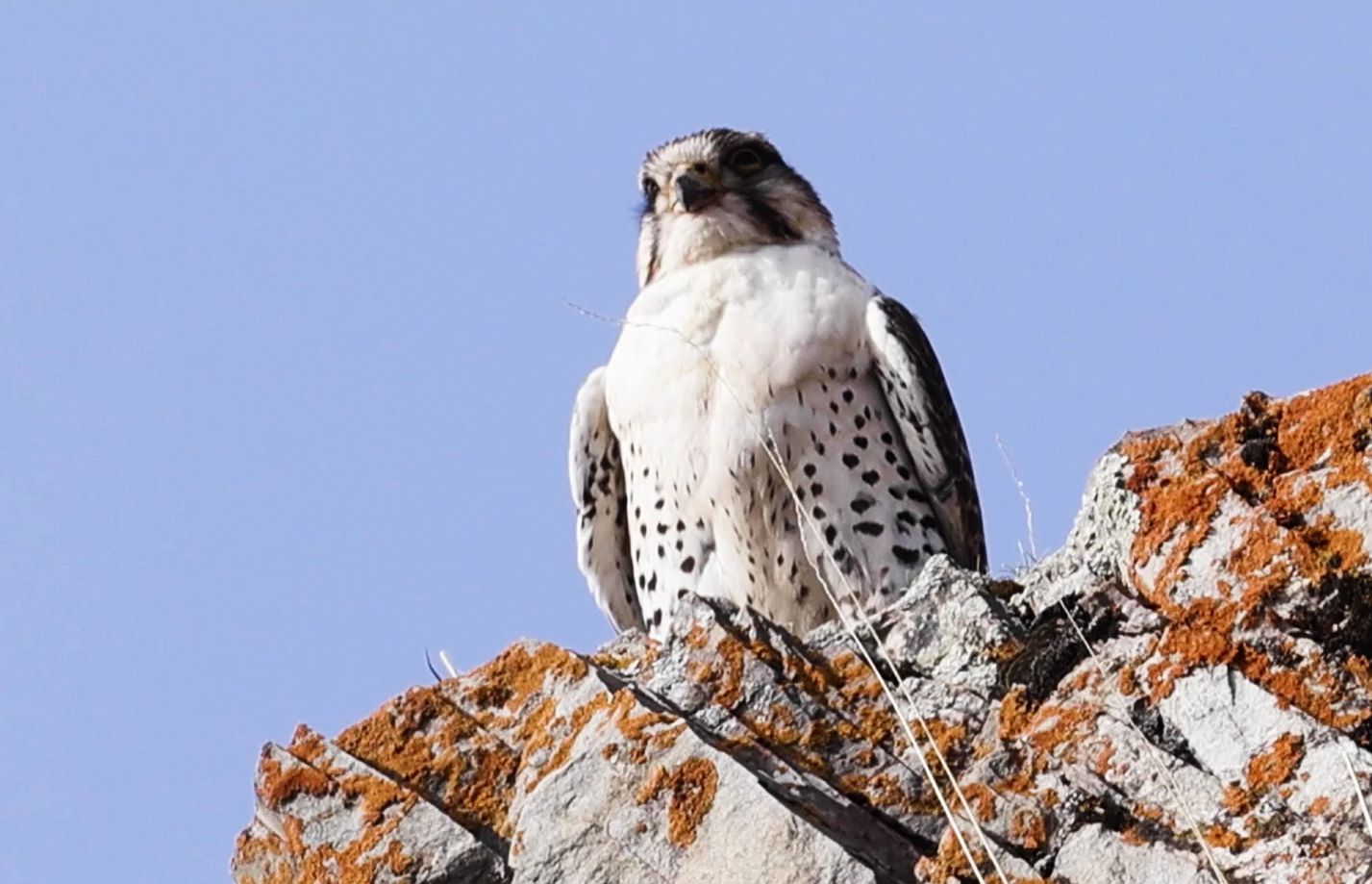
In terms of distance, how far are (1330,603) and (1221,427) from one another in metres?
0.54

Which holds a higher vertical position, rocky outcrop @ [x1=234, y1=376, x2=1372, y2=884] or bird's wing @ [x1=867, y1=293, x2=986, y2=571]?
bird's wing @ [x1=867, y1=293, x2=986, y2=571]

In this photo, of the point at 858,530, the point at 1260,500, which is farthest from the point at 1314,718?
the point at 858,530

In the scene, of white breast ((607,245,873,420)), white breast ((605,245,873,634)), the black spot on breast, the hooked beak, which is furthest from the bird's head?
the black spot on breast

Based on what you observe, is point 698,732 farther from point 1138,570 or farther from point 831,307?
point 831,307

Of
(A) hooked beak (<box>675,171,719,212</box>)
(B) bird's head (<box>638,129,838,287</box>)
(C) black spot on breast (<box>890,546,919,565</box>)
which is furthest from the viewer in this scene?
(A) hooked beak (<box>675,171,719,212</box>)

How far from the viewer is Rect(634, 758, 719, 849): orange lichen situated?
149 inches

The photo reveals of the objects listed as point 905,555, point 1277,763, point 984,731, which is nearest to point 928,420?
point 905,555

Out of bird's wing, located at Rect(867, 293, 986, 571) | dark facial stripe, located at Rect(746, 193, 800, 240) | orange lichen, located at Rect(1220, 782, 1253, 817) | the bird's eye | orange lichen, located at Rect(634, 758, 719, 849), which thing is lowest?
orange lichen, located at Rect(1220, 782, 1253, 817)

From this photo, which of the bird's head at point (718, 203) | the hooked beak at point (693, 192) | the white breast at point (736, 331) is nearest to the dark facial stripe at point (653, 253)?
the bird's head at point (718, 203)

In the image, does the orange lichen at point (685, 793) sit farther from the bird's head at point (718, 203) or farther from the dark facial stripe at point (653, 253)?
the dark facial stripe at point (653, 253)

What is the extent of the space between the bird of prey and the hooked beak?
1.28 ft

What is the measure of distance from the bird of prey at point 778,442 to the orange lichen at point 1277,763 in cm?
262

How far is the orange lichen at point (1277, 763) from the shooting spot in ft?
11.3

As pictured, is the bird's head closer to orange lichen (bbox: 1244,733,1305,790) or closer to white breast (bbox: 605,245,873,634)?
white breast (bbox: 605,245,873,634)
